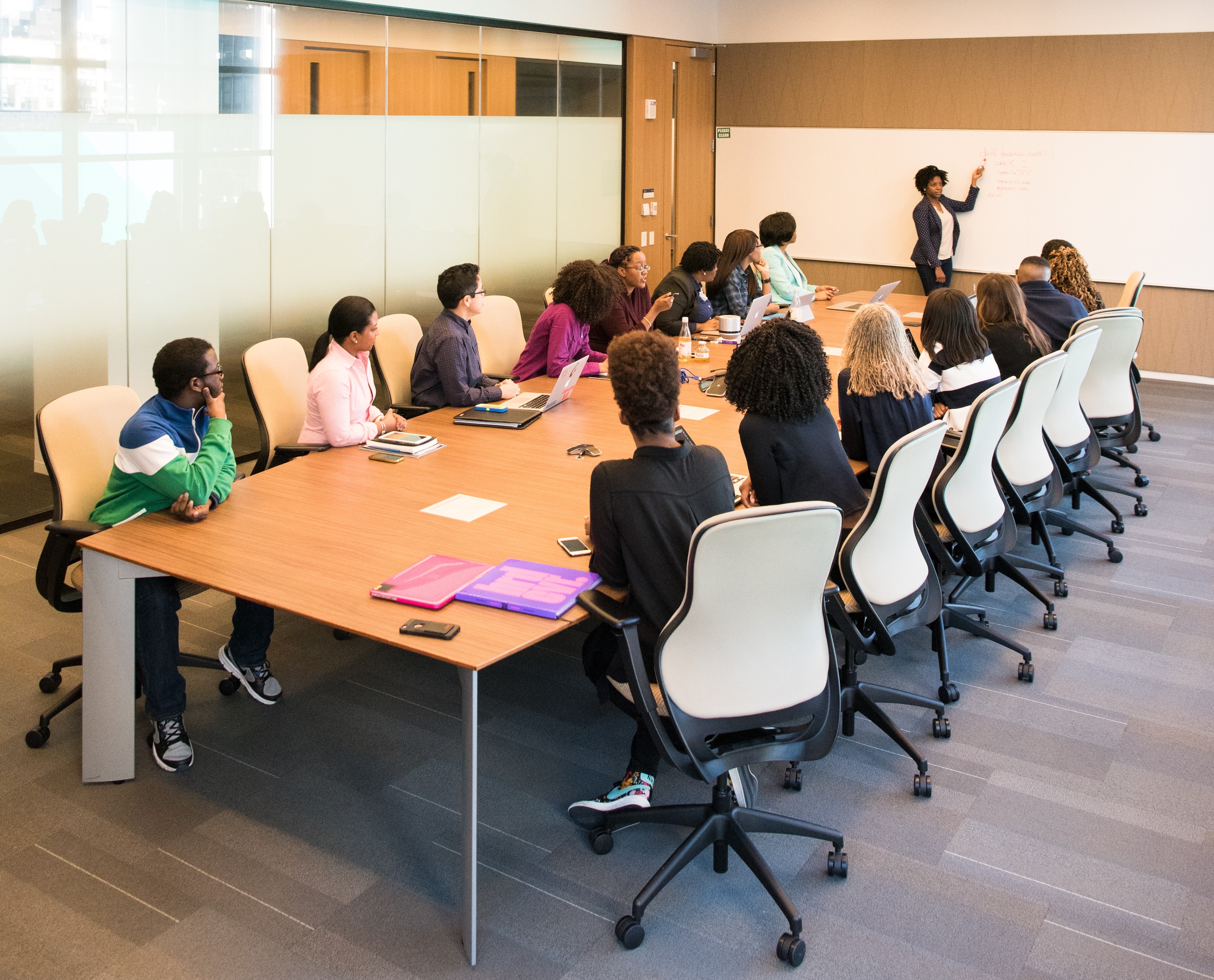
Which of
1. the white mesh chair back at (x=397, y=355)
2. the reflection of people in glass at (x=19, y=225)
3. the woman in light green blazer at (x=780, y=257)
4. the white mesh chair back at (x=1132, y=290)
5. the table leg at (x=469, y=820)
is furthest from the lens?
the woman in light green blazer at (x=780, y=257)

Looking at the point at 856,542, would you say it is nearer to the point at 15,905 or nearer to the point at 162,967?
the point at 162,967

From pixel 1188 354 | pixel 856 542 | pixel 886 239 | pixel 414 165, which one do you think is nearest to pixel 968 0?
pixel 886 239

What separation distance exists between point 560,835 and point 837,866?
742mm

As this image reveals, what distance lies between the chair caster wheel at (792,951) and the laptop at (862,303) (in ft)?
17.6

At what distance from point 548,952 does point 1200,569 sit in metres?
3.72

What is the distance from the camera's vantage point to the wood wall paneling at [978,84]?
8.48 m

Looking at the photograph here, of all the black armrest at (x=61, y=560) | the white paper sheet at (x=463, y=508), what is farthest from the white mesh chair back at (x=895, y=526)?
the black armrest at (x=61, y=560)

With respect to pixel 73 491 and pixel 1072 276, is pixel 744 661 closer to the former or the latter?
pixel 73 491

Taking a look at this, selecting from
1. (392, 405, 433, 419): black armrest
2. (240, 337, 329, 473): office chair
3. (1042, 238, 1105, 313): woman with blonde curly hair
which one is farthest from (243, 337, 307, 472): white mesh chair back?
(1042, 238, 1105, 313): woman with blonde curly hair

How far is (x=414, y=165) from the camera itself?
7066 mm

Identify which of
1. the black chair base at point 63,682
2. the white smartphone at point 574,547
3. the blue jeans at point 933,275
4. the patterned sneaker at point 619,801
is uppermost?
the blue jeans at point 933,275

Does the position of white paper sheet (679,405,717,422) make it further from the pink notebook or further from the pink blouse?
the pink notebook

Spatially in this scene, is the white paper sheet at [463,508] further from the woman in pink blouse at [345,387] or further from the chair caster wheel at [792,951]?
the chair caster wheel at [792,951]

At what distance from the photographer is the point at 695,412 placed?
15.7 feet
